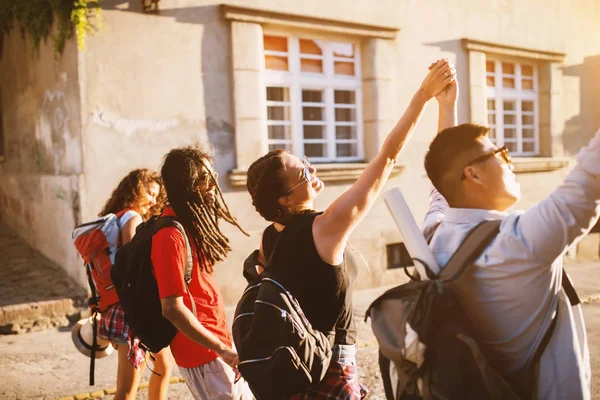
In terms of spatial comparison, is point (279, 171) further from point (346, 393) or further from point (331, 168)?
point (331, 168)

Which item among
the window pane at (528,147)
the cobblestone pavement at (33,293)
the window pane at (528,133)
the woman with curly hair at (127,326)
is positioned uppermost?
the window pane at (528,133)

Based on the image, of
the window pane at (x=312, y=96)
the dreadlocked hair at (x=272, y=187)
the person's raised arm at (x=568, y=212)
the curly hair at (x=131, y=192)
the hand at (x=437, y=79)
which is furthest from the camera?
the window pane at (x=312, y=96)

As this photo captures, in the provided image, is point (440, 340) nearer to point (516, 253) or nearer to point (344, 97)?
point (516, 253)

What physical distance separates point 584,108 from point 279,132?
6342 millimetres

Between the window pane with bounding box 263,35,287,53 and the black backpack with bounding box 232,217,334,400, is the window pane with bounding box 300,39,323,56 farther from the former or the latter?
the black backpack with bounding box 232,217,334,400

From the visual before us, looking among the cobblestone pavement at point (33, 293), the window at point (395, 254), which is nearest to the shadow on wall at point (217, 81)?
the cobblestone pavement at point (33, 293)

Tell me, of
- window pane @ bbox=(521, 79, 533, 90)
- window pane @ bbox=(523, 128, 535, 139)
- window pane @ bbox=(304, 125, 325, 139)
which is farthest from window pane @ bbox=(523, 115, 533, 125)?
window pane @ bbox=(304, 125, 325, 139)

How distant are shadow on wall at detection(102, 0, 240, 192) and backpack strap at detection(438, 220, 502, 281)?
5664mm

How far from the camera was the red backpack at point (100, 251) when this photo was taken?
3.72 metres

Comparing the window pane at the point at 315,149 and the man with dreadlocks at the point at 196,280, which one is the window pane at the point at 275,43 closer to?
the window pane at the point at 315,149

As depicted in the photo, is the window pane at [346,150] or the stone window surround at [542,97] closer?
the window pane at [346,150]

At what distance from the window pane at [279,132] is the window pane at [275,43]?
100 centimetres

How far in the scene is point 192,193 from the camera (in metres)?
2.88

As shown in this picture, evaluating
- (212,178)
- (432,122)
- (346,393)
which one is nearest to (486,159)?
(346,393)
